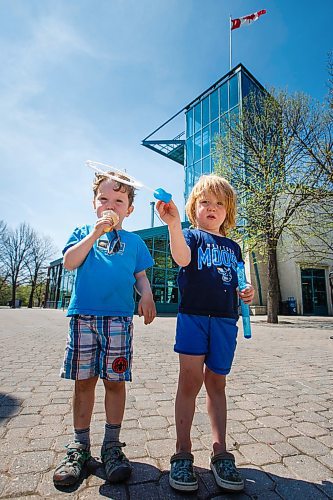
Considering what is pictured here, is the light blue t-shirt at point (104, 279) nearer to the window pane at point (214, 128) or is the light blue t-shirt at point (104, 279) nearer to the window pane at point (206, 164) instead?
the window pane at point (206, 164)

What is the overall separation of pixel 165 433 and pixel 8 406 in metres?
1.43

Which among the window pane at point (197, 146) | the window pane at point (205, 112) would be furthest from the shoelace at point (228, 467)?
the window pane at point (205, 112)

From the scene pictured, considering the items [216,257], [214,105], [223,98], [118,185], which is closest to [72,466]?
[216,257]

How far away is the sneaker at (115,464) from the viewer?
1485mm

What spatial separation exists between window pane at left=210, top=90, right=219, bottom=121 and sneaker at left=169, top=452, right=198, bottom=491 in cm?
2480

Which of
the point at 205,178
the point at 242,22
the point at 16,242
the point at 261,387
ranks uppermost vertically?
the point at 242,22

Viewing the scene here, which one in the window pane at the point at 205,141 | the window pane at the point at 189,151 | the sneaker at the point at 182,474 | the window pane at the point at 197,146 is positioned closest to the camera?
the sneaker at the point at 182,474

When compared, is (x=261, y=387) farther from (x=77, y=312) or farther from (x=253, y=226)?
(x=253, y=226)

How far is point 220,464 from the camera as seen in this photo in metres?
1.51

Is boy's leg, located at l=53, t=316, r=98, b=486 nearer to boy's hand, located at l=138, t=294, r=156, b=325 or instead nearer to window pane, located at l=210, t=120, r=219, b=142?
boy's hand, located at l=138, t=294, r=156, b=325

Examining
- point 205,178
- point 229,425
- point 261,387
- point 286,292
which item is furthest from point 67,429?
point 286,292

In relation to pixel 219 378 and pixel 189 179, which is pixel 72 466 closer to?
pixel 219 378

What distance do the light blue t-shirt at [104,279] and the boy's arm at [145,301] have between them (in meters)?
0.07

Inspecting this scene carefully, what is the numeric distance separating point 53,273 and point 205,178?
134 ft
